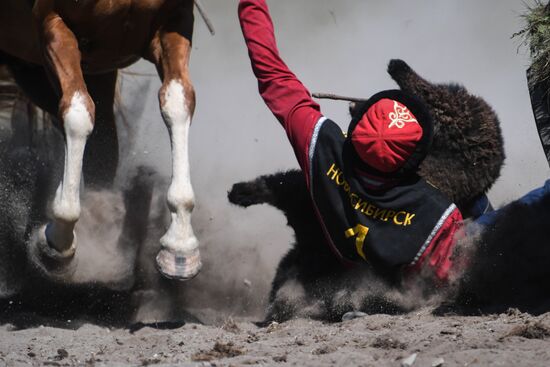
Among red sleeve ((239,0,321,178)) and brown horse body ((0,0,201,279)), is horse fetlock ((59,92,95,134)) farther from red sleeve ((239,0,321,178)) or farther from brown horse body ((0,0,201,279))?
red sleeve ((239,0,321,178))

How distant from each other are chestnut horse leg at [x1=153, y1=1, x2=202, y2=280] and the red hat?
0.82 m

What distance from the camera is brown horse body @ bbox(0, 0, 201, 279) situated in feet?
14.9

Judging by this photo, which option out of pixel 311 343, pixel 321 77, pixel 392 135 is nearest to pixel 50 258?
pixel 311 343

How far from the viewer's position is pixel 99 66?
17.3 feet

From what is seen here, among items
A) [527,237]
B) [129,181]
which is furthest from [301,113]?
[129,181]

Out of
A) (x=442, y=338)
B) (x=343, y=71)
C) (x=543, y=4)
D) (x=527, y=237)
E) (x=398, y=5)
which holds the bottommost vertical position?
(x=442, y=338)

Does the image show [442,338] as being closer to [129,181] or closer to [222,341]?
[222,341]

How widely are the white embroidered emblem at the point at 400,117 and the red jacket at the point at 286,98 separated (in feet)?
1.37

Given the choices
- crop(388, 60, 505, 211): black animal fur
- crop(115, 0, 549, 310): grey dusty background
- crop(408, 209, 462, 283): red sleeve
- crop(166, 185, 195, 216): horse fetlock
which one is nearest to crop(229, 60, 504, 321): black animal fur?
crop(388, 60, 505, 211): black animal fur

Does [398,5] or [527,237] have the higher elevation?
[398,5]

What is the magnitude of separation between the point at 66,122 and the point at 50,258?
680 mm

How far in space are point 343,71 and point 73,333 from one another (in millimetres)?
4006

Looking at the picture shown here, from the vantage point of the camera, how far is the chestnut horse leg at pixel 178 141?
4.51m

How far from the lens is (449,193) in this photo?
454 cm
